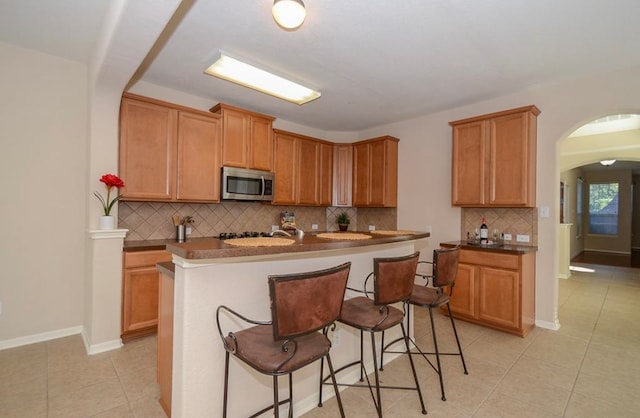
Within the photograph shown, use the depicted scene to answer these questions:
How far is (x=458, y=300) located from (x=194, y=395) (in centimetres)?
315

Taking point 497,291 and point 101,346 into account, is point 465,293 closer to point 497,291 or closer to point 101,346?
point 497,291

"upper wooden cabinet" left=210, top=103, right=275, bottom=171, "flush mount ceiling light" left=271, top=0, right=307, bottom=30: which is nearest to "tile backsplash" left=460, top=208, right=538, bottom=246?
"upper wooden cabinet" left=210, top=103, right=275, bottom=171

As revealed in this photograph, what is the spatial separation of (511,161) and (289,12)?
299cm

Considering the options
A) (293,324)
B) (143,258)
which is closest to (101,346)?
(143,258)

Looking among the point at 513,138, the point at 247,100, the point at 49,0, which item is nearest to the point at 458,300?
the point at 513,138

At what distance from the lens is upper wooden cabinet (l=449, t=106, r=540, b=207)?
3340 millimetres

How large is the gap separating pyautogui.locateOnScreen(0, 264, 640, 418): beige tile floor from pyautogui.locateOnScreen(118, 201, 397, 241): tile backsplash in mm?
1257

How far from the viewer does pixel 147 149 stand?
3.13 metres

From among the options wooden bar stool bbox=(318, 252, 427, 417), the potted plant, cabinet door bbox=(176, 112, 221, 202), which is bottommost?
wooden bar stool bbox=(318, 252, 427, 417)

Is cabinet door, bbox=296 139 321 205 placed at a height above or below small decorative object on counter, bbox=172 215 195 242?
above

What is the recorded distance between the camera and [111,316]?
110 inches

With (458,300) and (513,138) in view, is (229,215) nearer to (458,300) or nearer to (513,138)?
(458,300)

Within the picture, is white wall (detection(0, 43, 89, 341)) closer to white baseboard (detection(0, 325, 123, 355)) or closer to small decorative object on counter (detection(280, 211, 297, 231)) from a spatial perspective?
white baseboard (detection(0, 325, 123, 355))

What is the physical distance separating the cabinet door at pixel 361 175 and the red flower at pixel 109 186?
341 cm
